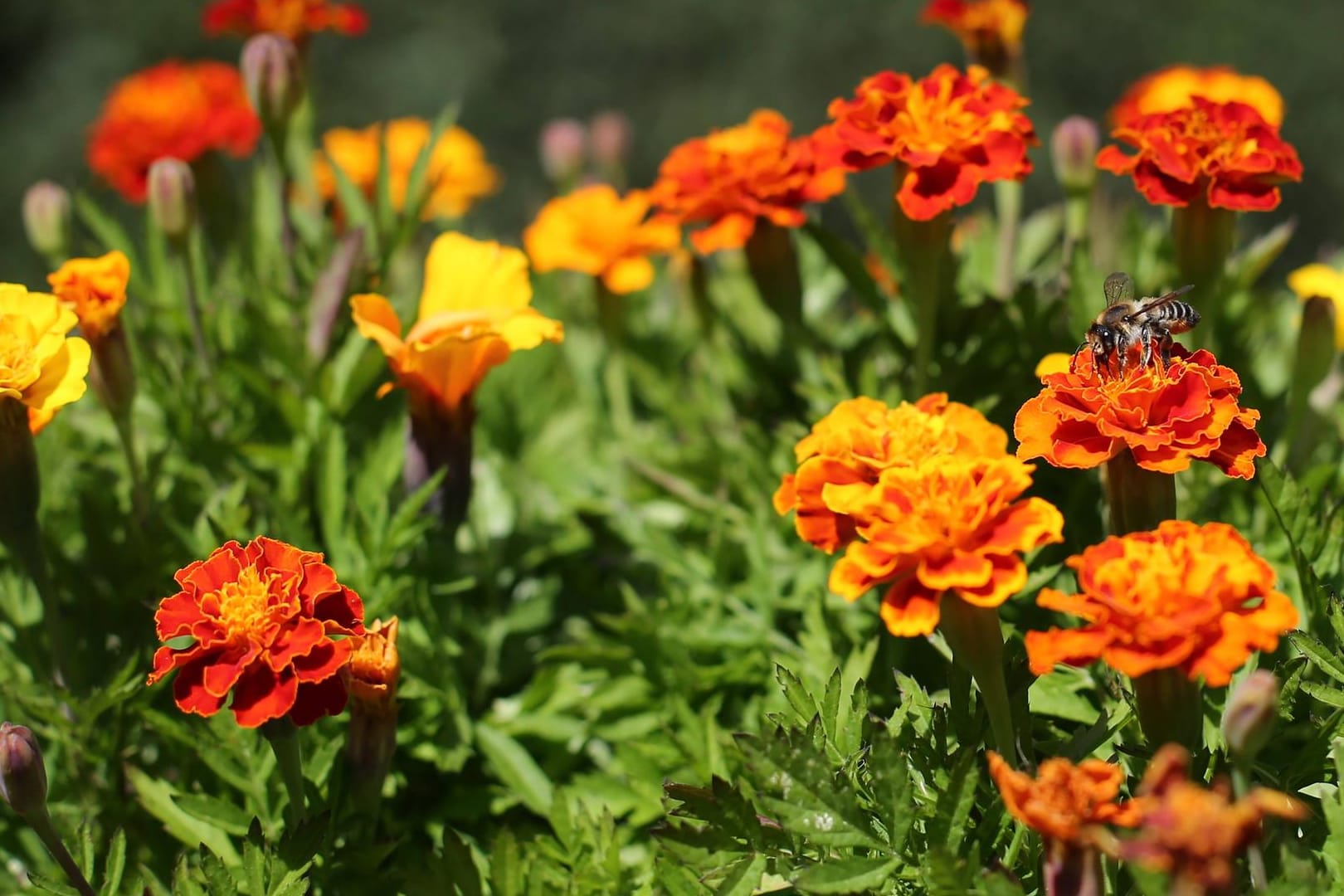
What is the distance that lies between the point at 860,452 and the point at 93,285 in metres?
0.54

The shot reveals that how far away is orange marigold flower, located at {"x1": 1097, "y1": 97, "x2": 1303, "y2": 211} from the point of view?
0.86 meters

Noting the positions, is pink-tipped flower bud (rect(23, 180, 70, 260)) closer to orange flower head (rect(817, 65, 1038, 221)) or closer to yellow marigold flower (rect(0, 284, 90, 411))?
yellow marigold flower (rect(0, 284, 90, 411))

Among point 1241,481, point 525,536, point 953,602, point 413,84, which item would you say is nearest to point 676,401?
point 525,536

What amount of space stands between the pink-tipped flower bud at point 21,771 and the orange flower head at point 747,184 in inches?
22.4

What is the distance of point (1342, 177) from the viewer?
297 centimetres

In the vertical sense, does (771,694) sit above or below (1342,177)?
above

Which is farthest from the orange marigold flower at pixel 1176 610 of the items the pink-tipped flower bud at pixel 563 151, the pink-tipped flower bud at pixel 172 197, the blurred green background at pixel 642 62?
the blurred green background at pixel 642 62

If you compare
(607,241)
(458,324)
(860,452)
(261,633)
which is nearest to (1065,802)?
(860,452)

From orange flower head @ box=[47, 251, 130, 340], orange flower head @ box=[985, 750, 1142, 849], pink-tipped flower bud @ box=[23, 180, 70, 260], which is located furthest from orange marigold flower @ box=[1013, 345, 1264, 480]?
pink-tipped flower bud @ box=[23, 180, 70, 260]

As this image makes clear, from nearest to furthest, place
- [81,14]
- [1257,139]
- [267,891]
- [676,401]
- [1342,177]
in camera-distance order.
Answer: [267,891]
[1257,139]
[676,401]
[1342,177]
[81,14]

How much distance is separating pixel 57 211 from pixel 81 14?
7.52 feet

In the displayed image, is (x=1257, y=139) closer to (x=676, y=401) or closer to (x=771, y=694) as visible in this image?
(x=771, y=694)

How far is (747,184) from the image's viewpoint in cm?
106

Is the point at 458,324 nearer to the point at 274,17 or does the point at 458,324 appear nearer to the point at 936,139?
the point at 936,139
